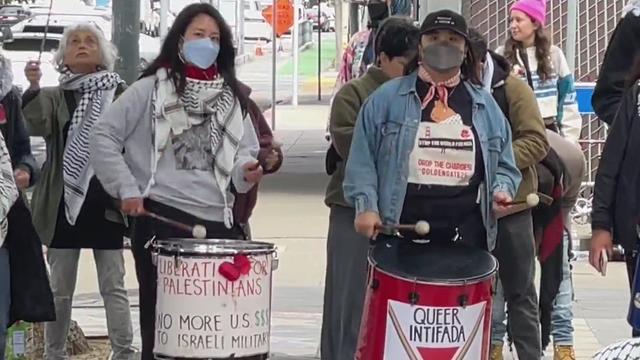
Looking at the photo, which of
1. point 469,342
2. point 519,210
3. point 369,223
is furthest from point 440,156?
point 519,210

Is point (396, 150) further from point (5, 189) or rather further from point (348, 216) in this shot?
point (5, 189)

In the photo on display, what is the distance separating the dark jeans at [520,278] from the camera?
700 cm

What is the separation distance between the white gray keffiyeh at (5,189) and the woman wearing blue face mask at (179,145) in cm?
42

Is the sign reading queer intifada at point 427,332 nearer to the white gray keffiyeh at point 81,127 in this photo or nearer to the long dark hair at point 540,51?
the white gray keffiyeh at point 81,127

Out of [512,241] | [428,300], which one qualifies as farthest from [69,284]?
[428,300]

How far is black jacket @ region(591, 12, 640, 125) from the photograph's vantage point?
Result: 19.8ft

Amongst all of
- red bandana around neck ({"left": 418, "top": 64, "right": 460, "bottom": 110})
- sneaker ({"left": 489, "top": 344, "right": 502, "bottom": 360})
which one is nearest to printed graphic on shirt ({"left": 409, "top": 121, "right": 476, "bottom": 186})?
red bandana around neck ({"left": 418, "top": 64, "right": 460, "bottom": 110})

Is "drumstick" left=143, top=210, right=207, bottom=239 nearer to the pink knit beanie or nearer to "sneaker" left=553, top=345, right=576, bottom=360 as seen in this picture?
"sneaker" left=553, top=345, right=576, bottom=360

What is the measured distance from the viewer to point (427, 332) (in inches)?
208

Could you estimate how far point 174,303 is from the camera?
5809 millimetres

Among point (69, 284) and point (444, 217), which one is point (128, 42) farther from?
point (444, 217)

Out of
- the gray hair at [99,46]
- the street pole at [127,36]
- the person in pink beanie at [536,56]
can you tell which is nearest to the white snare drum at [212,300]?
the gray hair at [99,46]

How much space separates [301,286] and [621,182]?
214 inches

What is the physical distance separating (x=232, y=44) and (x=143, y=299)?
3.88 ft
